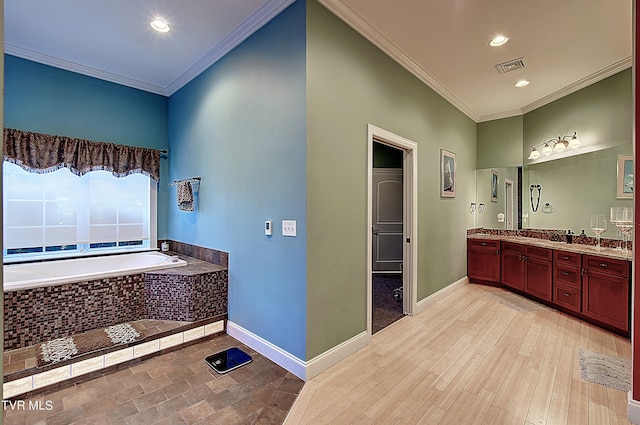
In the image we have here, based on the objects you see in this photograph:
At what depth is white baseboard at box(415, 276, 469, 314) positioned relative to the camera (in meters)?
3.74

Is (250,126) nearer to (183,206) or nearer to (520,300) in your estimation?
(183,206)

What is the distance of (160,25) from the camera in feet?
9.21

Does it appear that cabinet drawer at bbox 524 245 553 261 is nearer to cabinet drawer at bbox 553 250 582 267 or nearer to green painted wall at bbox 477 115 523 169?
cabinet drawer at bbox 553 250 582 267

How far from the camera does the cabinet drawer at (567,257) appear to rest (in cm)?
351

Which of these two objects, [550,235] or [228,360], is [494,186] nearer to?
[550,235]

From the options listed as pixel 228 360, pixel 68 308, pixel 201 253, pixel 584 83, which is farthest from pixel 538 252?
pixel 68 308

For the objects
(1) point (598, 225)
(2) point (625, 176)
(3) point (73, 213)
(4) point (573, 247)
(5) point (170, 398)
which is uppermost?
(2) point (625, 176)

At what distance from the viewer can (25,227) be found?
340 cm

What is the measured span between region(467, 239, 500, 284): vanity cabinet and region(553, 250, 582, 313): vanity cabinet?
101 centimetres

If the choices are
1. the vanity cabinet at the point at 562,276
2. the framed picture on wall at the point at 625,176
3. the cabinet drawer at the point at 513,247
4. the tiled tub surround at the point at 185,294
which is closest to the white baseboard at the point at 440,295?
the vanity cabinet at the point at 562,276

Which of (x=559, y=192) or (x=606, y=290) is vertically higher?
(x=559, y=192)

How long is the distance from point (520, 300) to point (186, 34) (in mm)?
5286

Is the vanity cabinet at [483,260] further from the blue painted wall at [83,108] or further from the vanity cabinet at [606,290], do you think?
the blue painted wall at [83,108]

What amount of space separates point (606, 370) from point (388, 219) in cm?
392
